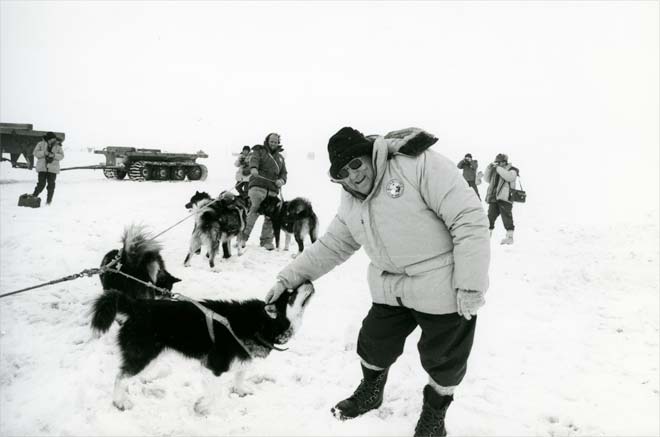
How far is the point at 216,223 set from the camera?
7.44 meters

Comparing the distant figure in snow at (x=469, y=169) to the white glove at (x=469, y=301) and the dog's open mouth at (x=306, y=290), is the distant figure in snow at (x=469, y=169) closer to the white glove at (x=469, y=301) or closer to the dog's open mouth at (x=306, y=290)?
the dog's open mouth at (x=306, y=290)

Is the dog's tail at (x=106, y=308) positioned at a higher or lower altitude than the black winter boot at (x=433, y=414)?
higher

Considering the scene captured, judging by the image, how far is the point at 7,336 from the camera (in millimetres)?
4223

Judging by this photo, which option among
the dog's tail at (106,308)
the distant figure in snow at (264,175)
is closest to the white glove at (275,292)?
the dog's tail at (106,308)

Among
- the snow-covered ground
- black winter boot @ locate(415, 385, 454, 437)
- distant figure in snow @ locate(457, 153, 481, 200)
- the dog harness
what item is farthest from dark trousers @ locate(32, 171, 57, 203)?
distant figure in snow @ locate(457, 153, 481, 200)

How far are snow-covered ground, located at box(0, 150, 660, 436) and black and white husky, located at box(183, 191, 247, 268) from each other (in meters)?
0.36

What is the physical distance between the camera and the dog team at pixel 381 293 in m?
2.40

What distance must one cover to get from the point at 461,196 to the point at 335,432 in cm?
202

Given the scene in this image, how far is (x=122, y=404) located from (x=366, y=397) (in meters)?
1.93

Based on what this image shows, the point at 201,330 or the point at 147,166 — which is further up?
the point at 147,166

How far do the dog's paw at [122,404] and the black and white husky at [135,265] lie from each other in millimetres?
1299

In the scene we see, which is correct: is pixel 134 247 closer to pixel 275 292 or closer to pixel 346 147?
pixel 275 292

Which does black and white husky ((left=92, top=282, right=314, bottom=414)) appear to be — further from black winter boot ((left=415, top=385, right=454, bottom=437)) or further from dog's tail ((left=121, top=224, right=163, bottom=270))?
dog's tail ((left=121, top=224, right=163, bottom=270))

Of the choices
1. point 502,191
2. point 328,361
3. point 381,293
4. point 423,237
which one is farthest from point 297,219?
point 423,237
